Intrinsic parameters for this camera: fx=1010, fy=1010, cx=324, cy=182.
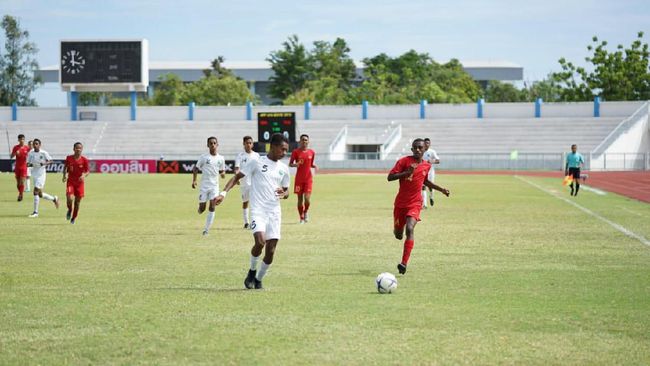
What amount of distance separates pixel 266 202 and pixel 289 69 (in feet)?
424

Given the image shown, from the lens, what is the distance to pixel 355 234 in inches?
866

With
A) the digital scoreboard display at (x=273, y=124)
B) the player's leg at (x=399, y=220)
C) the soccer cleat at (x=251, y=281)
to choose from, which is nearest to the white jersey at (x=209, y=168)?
the player's leg at (x=399, y=220)

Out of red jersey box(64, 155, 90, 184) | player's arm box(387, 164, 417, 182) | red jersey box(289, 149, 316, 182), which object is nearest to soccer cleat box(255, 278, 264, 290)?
player's arm box(387, 164, 417, 182)

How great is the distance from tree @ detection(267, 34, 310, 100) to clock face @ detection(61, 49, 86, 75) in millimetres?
56936

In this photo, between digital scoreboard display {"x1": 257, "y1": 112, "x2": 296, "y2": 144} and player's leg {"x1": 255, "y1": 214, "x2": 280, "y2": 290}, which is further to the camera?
digital scoreboard display {"x1": 257, "y1": 112, "x2": 296, "y2": 144}

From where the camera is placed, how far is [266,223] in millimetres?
12922

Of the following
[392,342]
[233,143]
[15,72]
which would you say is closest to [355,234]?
[392,342]

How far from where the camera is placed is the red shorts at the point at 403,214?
50.3 feet

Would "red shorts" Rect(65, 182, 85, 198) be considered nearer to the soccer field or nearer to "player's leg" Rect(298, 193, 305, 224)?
the soccer field

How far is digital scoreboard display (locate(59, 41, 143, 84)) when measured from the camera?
8375cm

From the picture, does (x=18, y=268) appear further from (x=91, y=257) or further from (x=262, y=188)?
(x=262, y=188)

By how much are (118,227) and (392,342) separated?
1538cm

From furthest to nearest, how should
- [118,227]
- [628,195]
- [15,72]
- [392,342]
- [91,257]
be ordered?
1. [15,72]
2. [628,195]
3. [118,227]
4. [91,257]
5. [392,342]

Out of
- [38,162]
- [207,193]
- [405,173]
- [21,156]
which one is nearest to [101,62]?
[21,156]
